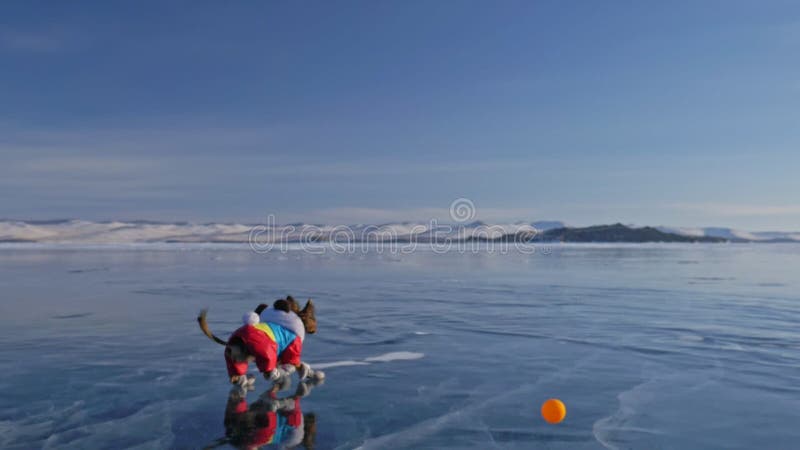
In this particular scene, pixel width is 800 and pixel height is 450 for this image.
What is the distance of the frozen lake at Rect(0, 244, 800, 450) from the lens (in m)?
5.13

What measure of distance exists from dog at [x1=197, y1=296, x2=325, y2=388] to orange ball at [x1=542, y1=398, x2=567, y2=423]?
2.39 m

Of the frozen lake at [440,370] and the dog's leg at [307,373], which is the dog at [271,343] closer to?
the dog's leg at [307,373]

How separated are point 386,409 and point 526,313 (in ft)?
23.1

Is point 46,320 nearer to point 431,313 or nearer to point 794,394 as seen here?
point 431,313

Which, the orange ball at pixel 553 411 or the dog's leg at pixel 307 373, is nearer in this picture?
the orange ball at pixel 553 411

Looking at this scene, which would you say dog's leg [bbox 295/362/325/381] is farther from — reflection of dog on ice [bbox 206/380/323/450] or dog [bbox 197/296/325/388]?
reflection of dog on ice [bbox 206/380/323/450]

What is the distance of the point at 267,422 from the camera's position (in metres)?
5.41

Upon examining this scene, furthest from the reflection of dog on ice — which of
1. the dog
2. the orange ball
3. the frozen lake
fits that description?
the orange ball

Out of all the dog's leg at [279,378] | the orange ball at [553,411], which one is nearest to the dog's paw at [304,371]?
the dog's leg at [279,378]

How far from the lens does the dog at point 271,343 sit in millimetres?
6363

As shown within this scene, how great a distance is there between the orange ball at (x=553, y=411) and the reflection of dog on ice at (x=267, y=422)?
6.24 ft

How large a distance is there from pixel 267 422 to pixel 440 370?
251 cm

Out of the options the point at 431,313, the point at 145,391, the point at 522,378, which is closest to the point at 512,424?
the point at 522,378

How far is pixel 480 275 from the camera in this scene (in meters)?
22.8
